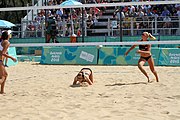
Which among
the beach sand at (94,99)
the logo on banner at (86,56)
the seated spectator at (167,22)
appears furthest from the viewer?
the seated spectator at (167,22)

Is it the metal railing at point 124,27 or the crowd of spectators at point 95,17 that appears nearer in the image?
the metal railing at point 124,27

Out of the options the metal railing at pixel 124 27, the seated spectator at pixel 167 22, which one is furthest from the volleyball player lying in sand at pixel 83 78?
the seated spectator at pixel 167 22

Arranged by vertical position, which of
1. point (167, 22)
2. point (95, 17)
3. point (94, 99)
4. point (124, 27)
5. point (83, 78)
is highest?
point (95, 17)

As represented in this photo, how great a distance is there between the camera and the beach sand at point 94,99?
5.76 metres

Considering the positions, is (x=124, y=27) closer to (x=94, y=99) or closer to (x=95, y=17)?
(x=95, y=17)

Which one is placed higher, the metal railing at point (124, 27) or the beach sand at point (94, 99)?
the metal railing at point (124, 27)

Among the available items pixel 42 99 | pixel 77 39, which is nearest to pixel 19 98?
pixel 42 99

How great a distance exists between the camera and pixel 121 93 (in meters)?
7.84

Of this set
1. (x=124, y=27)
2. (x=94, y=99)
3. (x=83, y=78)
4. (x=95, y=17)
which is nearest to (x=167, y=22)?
(x=124, y=27)

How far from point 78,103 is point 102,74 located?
4.66m

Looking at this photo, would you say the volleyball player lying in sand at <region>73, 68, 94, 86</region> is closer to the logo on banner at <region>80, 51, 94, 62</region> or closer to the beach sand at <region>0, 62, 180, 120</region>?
the beach sand at <region>0, 62, 180, 120</region>

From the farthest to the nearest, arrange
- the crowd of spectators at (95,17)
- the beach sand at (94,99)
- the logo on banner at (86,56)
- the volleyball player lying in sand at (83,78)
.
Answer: the crowd of spectators at (95,17) → the logo on banner at (86,56) → the volleyball player lying in sand at (83,78) → the beach sand at (94,99)

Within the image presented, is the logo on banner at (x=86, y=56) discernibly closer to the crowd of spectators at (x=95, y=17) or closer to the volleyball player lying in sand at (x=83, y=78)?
the crowd of spectators at (x=95, y=17)

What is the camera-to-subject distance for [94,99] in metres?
7.15
